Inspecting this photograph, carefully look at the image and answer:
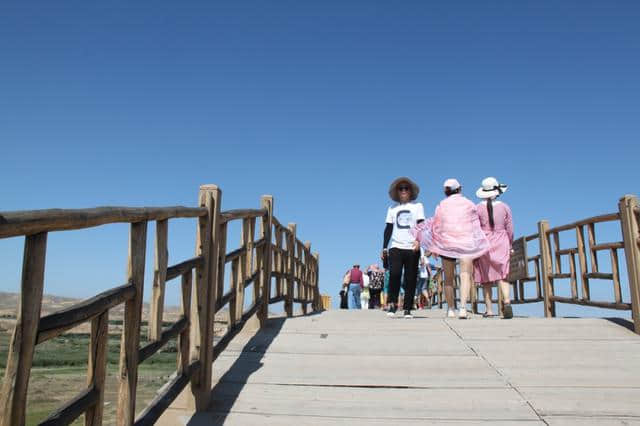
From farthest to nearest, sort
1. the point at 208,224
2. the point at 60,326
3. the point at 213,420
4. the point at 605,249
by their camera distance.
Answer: the point at 605,249, the point at 208,224, the point at 213,420, the point at 60,326

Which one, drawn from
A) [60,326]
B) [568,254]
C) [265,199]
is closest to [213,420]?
[60,326]

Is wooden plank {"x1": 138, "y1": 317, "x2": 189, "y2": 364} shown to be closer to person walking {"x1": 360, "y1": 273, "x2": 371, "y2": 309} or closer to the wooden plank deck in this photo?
the wooden plank deck

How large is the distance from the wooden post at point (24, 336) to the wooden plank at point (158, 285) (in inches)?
40.9

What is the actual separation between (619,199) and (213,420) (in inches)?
180

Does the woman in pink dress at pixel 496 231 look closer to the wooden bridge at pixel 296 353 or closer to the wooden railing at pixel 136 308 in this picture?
the wooden bridge at pixel 296 353

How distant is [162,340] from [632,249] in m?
4.61

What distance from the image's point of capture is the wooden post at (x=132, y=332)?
7.93 ft

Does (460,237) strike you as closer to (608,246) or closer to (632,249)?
(608,246)

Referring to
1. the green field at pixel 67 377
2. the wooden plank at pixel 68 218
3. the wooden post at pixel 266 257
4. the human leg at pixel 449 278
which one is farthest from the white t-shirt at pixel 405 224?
the wooden plank at pixel 68 218

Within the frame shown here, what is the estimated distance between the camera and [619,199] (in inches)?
219

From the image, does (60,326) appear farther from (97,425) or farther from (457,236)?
(457,236)

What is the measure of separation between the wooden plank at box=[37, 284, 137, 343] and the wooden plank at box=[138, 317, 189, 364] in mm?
337

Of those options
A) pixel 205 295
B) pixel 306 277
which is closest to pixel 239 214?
pixel 205 295

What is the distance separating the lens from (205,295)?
11.3 ft
